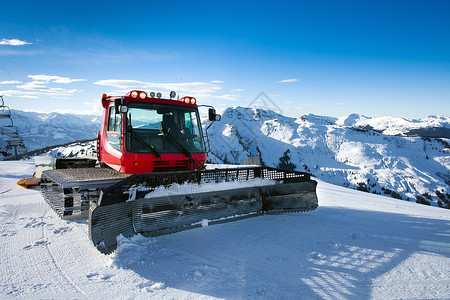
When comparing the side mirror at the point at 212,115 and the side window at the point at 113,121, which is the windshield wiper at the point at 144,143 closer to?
the side window at the point at 113,121

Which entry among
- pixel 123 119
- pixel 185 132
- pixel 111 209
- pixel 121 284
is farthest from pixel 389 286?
pixel 123 119

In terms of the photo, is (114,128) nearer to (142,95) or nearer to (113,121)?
(113,121)

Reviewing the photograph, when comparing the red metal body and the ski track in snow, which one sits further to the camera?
the red metal body

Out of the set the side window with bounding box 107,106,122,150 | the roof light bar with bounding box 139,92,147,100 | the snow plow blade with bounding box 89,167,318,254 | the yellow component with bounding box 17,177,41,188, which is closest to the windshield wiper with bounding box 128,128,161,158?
the side window with bounding box 107,106,122,150

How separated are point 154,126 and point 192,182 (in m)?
1.75

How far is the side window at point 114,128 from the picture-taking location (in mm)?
5621

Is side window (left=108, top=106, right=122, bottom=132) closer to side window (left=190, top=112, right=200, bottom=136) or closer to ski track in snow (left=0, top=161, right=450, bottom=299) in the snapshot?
side window (left=190, top=112, right=200, bottom=136)

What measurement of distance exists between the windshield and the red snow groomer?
2 cm

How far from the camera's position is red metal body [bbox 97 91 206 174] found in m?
Result: 5.30

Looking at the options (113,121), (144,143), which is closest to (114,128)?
(113,121)

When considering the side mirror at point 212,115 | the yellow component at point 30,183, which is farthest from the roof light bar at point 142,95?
the yellow component at point 30,183

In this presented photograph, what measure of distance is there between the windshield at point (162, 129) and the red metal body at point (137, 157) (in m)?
0.09

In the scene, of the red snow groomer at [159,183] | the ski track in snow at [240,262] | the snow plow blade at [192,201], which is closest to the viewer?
the ski track in snow at [240,262]

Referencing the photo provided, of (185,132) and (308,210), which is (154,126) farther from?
(308,210)
